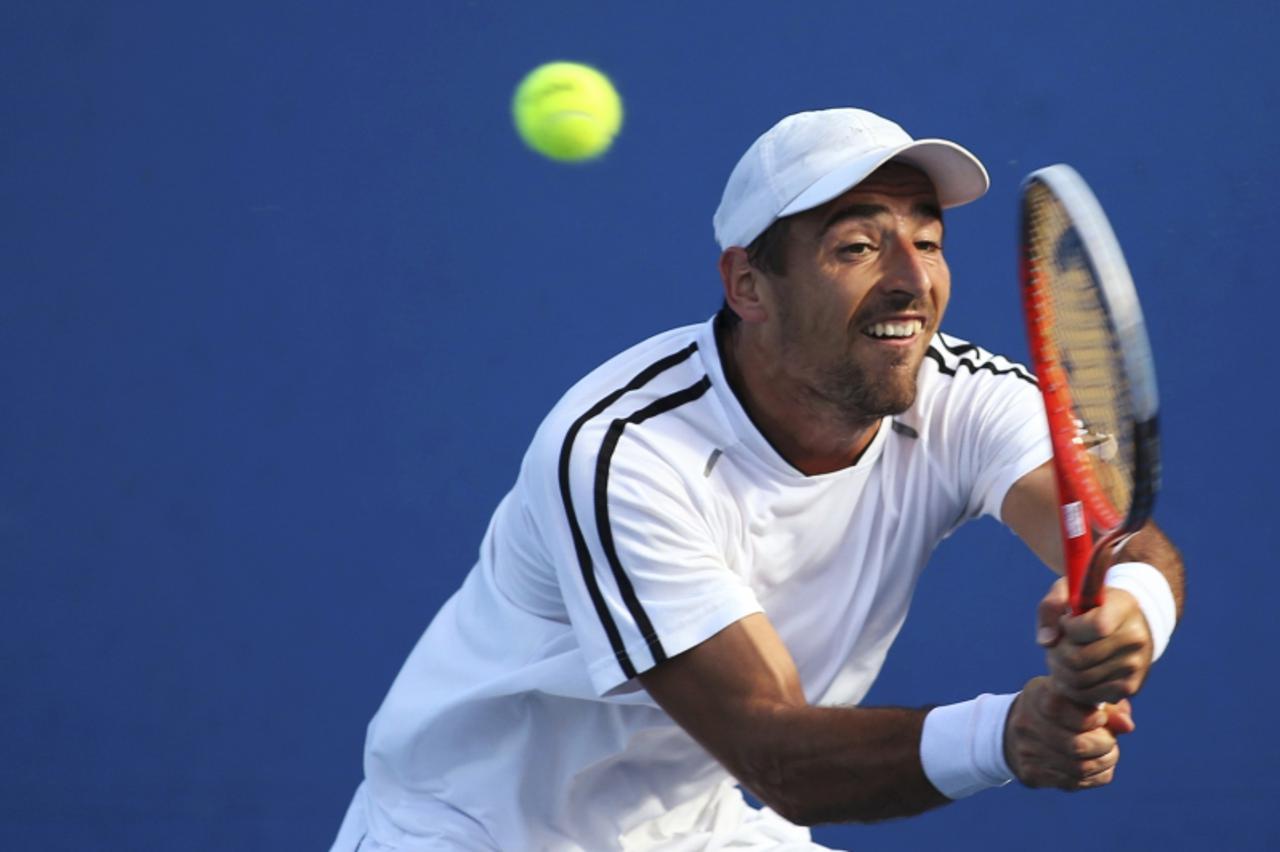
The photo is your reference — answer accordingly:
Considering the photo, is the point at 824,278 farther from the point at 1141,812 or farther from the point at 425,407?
the point at 1141,812

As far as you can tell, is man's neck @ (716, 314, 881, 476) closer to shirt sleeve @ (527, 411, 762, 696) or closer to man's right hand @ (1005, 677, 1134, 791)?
shirt sleeve @ (527, 411, 762, 696)

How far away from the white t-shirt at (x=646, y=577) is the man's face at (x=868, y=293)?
0.35 feet

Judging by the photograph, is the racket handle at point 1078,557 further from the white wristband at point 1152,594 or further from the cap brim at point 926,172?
the cap brim at point 926,172

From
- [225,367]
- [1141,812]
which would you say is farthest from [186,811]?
[1141,812]

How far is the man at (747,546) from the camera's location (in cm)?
191

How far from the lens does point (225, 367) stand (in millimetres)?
3432

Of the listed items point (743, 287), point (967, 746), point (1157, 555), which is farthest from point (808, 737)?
point (743, 287)

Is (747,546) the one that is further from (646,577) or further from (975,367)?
(975,367)

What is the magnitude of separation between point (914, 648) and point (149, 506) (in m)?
1.45

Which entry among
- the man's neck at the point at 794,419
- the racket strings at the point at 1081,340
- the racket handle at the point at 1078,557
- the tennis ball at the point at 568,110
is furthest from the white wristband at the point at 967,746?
the tennis ball at the point at 568,110

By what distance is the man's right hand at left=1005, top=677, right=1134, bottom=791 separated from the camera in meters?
1.59

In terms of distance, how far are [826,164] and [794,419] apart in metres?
0.30

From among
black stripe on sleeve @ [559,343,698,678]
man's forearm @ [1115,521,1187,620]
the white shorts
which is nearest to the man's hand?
man's forearm @ [1115,521,1187,620]

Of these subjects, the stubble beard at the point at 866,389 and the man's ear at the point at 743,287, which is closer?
the stubble beard at the point at 866,389
